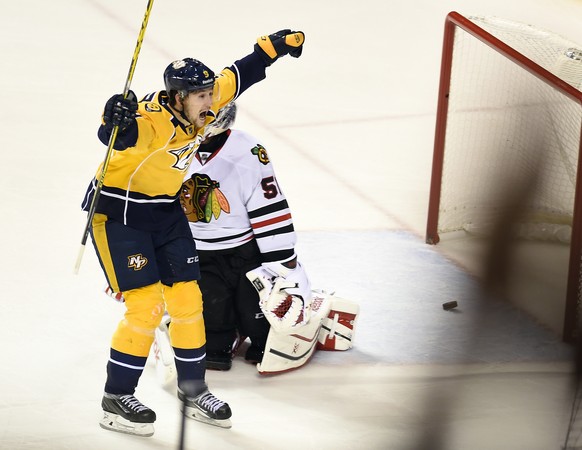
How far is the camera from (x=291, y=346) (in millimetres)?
3086

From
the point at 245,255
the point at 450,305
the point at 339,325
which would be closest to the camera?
the point at 450,305

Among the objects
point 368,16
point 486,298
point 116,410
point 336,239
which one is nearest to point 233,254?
point 116,410

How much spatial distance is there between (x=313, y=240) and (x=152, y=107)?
1697 mm

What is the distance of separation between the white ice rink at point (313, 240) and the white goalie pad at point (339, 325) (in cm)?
4

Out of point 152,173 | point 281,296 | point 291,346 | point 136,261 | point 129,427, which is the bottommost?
point 129,427

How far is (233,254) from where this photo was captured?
3102mm

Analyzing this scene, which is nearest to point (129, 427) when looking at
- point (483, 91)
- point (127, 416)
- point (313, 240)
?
point (127, 416)

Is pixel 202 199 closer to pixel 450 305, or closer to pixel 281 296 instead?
pixel 281 296

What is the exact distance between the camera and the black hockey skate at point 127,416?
8.96 feet

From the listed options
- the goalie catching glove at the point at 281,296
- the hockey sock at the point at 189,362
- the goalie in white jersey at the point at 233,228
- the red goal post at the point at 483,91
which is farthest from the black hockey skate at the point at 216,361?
the red goal post at the point at 483,91

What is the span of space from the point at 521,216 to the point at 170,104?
6.26ft

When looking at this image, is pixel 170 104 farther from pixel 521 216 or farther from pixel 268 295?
pixel 521 216

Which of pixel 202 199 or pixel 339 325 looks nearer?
pixel 202 199

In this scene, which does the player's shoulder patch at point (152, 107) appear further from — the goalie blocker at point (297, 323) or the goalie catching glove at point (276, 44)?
the goalie blocker at point (297, 323)
